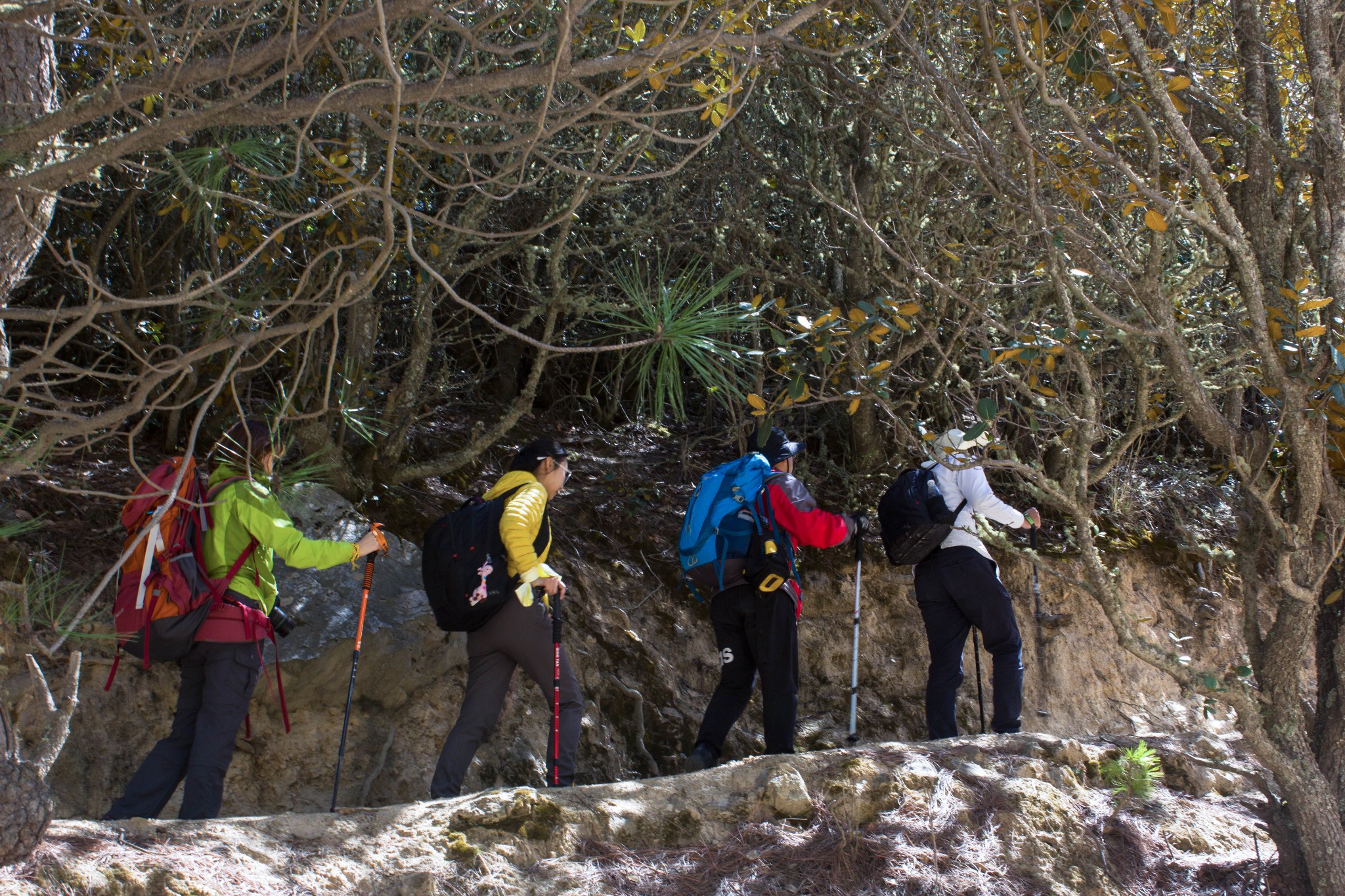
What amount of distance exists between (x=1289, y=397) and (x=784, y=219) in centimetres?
427

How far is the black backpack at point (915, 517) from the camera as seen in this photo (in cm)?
539

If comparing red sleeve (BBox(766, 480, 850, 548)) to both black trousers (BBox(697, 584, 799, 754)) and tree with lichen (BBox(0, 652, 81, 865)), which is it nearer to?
black trousers (BBox(697, 584, 799, 754))

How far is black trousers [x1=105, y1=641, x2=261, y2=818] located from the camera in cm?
409

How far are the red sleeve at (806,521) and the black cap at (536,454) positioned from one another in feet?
3.49

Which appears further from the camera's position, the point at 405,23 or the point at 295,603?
the point at 405,23

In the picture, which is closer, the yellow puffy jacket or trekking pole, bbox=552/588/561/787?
the yellow puffy jacket

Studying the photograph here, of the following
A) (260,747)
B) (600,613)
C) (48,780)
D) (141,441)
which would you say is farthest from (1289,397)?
(141,441)

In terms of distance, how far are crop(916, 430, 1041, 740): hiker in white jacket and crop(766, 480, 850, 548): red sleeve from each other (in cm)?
60

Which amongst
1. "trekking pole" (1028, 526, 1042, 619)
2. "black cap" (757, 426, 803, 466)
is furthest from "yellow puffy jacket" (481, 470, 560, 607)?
"trekking pole" (1028, 526, 1042, 619)

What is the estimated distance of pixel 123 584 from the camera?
4.23m

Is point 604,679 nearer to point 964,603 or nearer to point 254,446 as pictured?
point 964,603

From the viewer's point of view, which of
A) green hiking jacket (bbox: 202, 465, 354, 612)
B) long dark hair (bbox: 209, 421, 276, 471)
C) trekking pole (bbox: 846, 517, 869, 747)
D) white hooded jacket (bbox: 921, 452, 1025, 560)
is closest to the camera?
green hiking jacket (bbox: 202, 465, 354, 612)

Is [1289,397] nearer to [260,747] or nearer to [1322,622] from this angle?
[1322,622]

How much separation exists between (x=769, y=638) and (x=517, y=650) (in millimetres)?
1211
